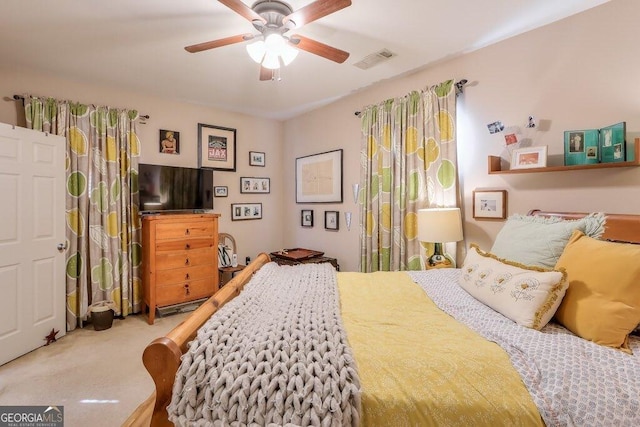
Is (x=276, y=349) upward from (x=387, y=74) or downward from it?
downward

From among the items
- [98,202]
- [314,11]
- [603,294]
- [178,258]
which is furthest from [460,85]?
[98,202]

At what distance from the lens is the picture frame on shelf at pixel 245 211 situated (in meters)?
4.37

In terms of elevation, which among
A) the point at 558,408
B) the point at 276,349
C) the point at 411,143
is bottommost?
the point at 558,408

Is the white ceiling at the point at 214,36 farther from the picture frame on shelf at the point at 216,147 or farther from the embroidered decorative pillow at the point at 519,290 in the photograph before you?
the embroidered decorative pillow at the point at 519,290

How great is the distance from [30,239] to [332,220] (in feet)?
10.1

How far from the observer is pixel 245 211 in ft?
14.7

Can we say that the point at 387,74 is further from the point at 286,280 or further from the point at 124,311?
the point at 124,311

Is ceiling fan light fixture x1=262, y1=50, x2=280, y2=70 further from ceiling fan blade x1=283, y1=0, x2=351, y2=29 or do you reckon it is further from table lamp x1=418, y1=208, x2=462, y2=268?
table lamp x1=418, y1=208, x2=462, y2=268

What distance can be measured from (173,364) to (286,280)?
100cm

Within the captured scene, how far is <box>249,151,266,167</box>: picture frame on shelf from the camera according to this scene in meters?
4.53

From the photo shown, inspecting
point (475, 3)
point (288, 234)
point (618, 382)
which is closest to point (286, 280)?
point (618, 382)

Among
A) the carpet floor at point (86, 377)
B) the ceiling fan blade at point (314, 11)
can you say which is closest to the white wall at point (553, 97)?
the ceiling fan blade at point (314, 11)

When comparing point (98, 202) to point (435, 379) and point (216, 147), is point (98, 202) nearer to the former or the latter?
point (216, 147)

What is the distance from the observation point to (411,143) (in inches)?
118
